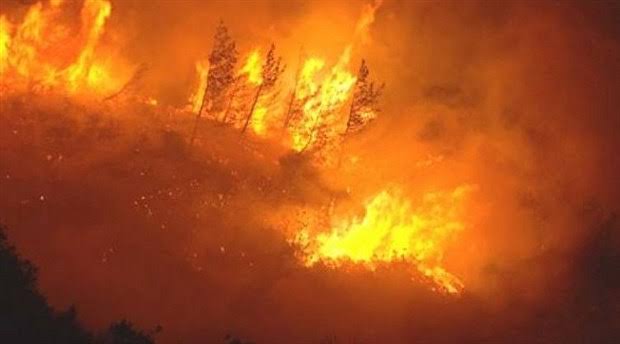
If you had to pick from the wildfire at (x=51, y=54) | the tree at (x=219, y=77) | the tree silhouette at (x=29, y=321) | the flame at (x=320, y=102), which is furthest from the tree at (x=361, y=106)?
the tree silhouette at (x=29, y=321)

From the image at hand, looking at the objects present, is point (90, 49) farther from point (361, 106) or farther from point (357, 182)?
point (357, 182)

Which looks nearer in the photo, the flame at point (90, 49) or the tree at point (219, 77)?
the tree at point (219, 77)

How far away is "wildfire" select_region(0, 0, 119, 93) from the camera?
3959 centimetres

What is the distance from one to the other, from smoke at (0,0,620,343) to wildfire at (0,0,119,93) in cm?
250

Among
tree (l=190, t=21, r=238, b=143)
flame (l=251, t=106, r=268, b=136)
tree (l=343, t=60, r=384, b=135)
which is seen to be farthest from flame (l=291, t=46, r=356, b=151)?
tree (l=190, t=21, r=238, b=143)

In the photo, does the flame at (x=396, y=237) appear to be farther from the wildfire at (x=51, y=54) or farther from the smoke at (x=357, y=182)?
the wildfire at (x=51, y=54)

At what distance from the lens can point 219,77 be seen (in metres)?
41.8

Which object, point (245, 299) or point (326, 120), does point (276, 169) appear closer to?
point (326, 120)

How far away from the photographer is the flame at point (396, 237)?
1422 inches

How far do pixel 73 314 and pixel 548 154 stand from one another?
43.7m

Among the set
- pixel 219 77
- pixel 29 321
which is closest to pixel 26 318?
pixel 29 321

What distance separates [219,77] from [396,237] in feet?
43.0

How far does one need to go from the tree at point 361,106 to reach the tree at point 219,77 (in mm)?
7177

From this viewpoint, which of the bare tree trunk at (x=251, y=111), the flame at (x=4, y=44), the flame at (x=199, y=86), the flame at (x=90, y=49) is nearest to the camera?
the flame at (x=4, y=44)
